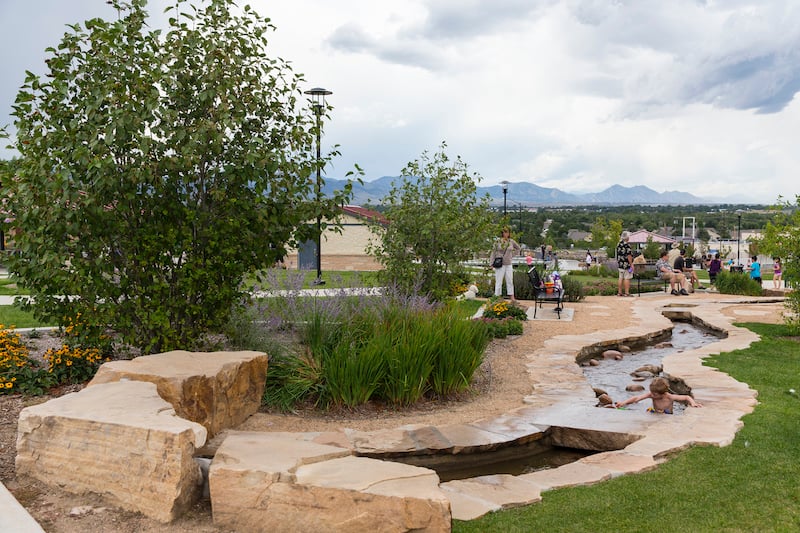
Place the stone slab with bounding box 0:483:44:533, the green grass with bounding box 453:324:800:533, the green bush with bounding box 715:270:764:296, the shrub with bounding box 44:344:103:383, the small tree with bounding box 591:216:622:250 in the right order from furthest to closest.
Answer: the small tree with bounding box 591:216:622:250, the green bush with bounding box 715:270:764:296, the shrub with bounding box 44:344:103:383, the green grass with bounding box 453:324:800:533, the stone slab with bounding box 0:483:44:533

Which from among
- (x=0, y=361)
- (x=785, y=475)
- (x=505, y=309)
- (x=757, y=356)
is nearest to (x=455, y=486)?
(x=785, y=475)

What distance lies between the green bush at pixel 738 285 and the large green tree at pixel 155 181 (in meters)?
16.8

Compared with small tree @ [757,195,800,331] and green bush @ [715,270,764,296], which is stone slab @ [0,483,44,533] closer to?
small tree @ [757,195,800,331]

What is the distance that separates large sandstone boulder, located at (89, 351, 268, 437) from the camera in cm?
515

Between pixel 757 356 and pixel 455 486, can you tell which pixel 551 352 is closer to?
pixel 757 356

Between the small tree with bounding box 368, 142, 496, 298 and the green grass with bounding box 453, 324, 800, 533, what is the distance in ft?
23.7

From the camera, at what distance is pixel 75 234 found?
21.5 feet

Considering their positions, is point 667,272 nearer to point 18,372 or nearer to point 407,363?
point 407,363

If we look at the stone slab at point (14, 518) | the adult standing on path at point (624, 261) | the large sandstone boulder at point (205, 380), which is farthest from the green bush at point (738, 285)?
the stone slab at point (14, 518)

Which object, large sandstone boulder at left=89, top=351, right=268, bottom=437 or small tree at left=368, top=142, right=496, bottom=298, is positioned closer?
large sandstone boulder at left=89, top=351, right=268, bottom=437

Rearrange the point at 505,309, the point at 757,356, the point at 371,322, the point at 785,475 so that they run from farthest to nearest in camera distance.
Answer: the point at 505,309 < the point at 757,356 < the point at 371,322 < the point at 785,475

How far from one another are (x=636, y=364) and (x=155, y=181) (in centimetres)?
726

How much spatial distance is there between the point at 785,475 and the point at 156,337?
5.59m

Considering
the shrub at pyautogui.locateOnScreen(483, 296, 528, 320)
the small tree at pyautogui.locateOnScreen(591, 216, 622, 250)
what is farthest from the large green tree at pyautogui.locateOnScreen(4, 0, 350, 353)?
the small tree at pyautogui.locateOnScreen(591, 216, 622, 250)
